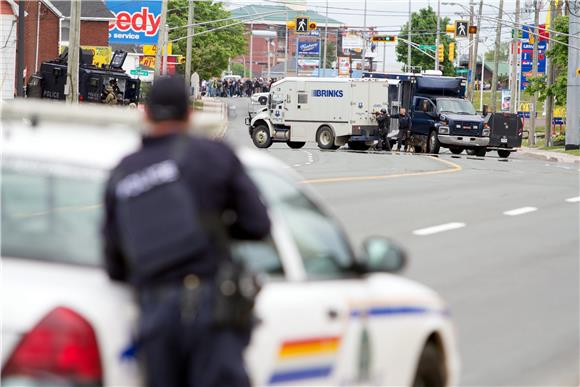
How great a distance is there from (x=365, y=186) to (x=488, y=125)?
2565 cm

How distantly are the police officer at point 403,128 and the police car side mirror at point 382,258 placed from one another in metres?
46.7

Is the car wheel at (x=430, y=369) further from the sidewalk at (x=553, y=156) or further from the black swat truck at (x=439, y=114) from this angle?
the black swat truck at (x=439, y=114)

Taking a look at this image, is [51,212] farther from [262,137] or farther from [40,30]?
[40,30]

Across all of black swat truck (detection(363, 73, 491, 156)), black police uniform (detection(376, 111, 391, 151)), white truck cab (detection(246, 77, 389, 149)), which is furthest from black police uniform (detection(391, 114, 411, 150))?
white truck cab (detection(246, 77, 389, 149))

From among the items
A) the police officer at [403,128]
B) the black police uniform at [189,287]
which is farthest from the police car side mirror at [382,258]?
the police officer at [403,128]

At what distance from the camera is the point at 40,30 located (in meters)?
78.6

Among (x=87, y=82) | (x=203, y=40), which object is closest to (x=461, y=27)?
(x=87, y=82)

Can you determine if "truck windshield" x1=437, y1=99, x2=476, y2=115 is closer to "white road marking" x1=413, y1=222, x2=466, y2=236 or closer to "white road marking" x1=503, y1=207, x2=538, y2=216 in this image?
"white road marking" x1=503, y1=207, x2=538, y2=216

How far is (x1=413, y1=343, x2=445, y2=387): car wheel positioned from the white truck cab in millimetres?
45658

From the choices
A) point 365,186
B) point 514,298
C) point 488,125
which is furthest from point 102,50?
point 514,298

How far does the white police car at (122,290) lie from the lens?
487 centimetres

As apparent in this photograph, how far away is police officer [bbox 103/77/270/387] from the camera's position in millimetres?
4777

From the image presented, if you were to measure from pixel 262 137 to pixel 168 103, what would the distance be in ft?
159

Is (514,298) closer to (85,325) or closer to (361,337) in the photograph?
(361,337)
